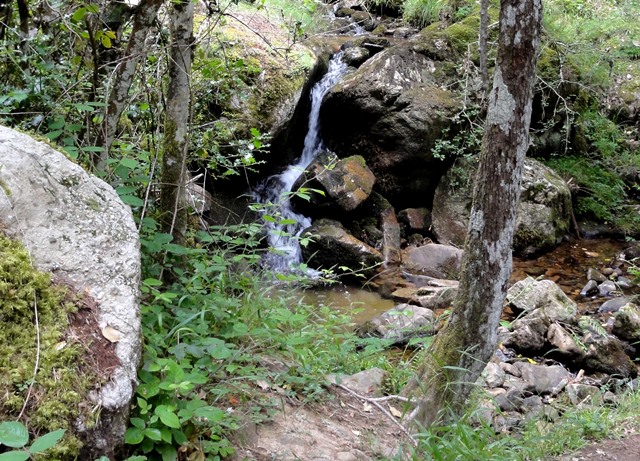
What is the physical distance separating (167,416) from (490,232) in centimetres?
200

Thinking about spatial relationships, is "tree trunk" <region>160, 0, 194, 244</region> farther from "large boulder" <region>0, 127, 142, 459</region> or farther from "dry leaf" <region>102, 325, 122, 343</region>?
"dry leaf" <region>102, 325, 122, 343</region>

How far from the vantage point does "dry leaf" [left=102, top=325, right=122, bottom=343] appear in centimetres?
197

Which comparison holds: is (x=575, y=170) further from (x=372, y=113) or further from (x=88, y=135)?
(x=88, y=135)

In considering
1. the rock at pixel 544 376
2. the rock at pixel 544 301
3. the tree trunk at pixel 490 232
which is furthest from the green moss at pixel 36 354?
the rock at pixel 544 301

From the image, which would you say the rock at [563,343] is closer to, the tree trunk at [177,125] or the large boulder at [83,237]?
the tree trunk at [177,125]

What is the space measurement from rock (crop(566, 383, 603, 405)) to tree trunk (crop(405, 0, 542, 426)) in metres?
2.38

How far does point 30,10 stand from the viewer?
3.57m

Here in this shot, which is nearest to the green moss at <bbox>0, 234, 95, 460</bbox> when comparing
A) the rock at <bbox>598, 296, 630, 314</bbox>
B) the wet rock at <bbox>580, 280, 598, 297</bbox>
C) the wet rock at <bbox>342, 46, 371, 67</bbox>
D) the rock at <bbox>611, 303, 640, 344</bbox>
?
the rock at <bbox>611, 303, 640, 344</bbox>

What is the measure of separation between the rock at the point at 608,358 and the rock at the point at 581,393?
0.65 meters

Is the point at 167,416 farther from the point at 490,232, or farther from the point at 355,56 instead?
the point at 355,56

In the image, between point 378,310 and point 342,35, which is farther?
point 342,35

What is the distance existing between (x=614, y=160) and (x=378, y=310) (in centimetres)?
695

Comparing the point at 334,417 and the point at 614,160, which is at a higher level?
the point at 614,160

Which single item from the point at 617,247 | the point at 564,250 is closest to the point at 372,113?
the point at 564,250
